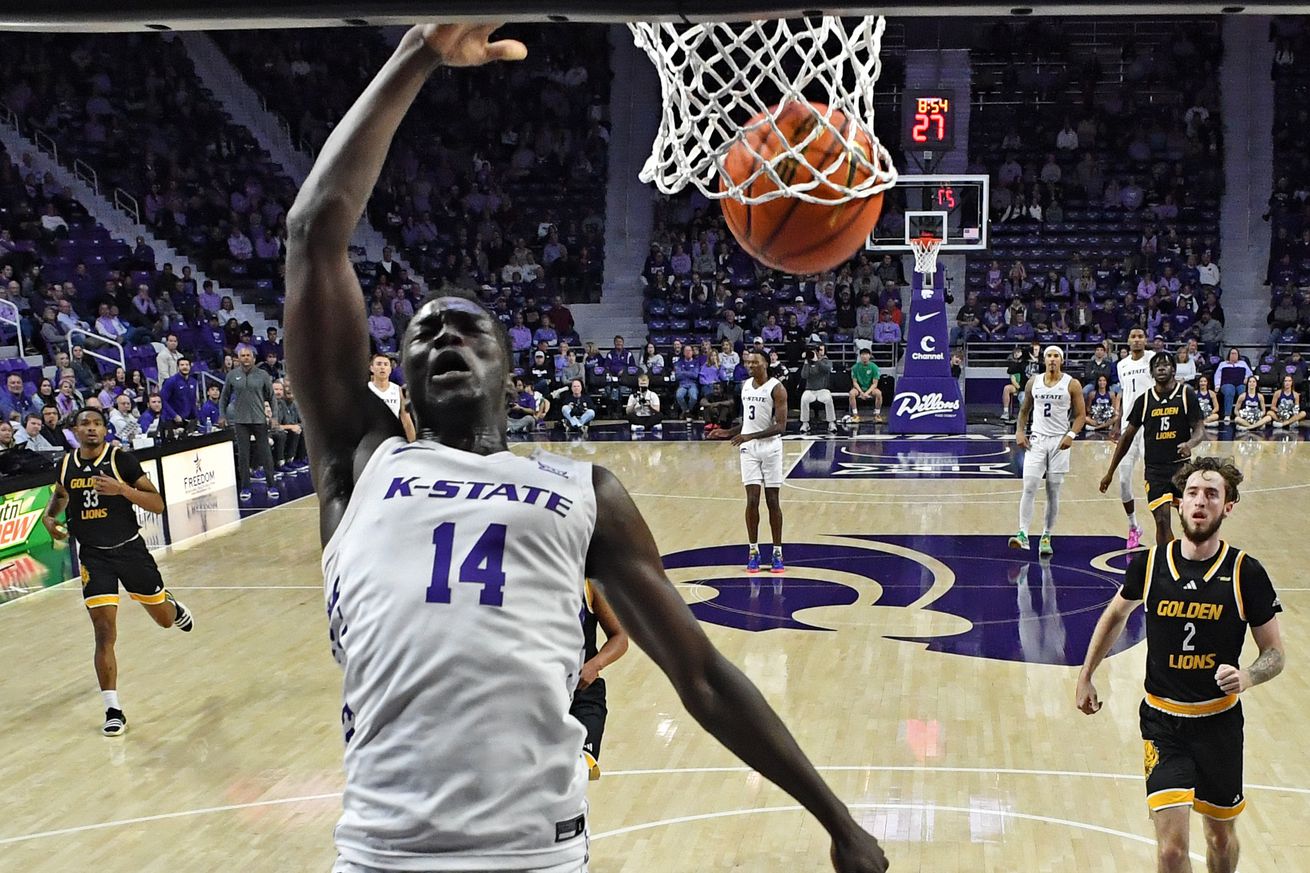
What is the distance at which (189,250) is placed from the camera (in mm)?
23375

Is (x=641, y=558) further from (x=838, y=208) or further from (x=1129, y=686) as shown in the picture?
(x=1129, y=686)

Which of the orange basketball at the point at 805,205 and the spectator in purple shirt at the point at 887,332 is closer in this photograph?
the orange basketball at the point at 805,205

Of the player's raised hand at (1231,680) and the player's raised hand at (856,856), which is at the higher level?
the player's raised hand at (856,856)

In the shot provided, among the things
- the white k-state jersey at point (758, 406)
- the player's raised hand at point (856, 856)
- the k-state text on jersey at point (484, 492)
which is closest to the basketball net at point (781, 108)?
the white k-state jersey at point (758, 406)

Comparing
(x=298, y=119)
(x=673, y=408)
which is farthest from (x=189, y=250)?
(x=673, y=408)

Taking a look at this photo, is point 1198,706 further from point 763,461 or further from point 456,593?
point 763,461

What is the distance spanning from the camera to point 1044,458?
11.0 meters

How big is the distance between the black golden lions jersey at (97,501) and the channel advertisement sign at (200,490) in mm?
5446

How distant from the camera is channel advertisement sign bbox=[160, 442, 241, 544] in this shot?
1362 centimetres

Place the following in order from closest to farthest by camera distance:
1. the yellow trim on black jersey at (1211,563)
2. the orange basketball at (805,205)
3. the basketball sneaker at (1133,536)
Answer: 1. the yellow trim on black jersey at (1211,563)
2. the orange basketball at (805,205)
3. the basketball sneaker at (1133,536)

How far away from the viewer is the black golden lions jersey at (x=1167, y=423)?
383 inches

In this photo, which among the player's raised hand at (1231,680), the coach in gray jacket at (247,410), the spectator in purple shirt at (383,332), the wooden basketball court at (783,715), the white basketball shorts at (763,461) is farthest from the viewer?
the spectator in purple shirt at (383,332)

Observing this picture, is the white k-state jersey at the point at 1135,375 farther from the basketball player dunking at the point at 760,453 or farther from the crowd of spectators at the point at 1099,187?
the crowd of spectators at the point at 1099,187

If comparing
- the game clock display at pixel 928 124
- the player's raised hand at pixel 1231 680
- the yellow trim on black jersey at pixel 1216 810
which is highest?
the game clock display at pixel 928 124
